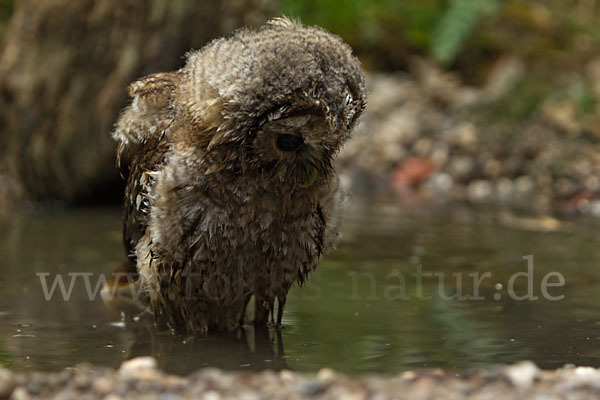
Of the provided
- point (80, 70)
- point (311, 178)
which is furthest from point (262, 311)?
point (80, 70)

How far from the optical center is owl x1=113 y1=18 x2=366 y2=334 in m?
3.56

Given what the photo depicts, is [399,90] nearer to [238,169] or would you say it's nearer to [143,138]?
[143,138]

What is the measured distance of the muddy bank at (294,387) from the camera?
9.37ft

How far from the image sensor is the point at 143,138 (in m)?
4.38

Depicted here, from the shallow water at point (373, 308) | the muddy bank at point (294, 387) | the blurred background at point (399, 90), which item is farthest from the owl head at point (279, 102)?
the blurred background at point (399, 90)

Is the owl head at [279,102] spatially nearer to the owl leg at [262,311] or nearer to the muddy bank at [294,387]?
the owl leg at [262,311]

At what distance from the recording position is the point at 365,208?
8086 mm

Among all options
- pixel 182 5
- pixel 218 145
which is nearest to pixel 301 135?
pixel 218 145

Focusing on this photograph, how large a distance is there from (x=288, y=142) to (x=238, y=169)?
29 cm

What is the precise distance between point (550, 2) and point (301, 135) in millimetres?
10926

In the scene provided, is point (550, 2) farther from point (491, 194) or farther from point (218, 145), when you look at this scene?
point (218, 145)

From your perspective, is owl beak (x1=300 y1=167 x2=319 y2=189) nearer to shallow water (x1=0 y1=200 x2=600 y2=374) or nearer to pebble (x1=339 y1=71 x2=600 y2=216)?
shallow water (x1=0 y1=200 x2=600 y2=374)

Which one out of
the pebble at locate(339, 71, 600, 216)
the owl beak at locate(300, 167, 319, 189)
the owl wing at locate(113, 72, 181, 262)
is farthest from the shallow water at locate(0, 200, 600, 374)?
the pebble at locate(339, 71, 600, 216)

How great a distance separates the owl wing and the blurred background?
91.8 inches
